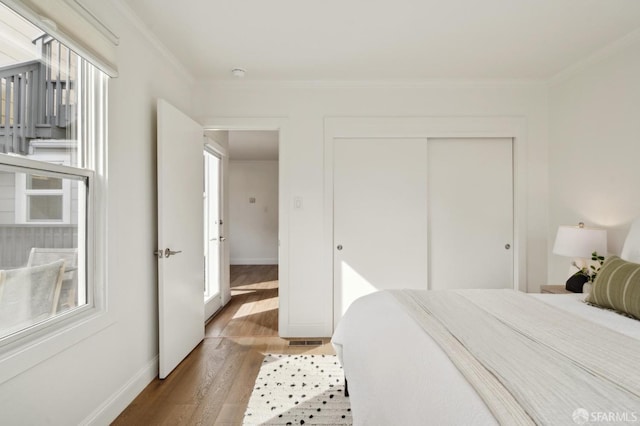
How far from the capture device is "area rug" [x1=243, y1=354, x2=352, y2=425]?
1810 mm

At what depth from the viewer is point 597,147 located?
100 inches

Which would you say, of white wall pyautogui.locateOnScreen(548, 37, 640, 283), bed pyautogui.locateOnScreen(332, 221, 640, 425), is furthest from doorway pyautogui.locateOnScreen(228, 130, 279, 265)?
bed pyautogui.locateOnScreen(332, 221, 640, 425)

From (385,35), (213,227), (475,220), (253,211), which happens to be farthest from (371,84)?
(253,211)

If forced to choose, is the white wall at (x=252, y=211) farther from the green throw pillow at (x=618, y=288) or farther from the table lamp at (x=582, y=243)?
the green throw pillow at (x=618, y=288)

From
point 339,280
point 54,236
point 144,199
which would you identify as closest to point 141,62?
point 144,199

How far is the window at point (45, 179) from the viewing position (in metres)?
1.28

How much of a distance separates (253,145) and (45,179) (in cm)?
441

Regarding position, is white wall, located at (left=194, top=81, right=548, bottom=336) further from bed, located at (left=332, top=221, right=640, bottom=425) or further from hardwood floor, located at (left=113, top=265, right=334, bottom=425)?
bed, located at (left=332, top=221, right=640, bottom=425)

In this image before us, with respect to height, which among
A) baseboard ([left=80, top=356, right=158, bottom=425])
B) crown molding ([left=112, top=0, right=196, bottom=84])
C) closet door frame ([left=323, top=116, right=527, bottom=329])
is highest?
crown molding ([left=112, top=0, right=196, bottom=84])

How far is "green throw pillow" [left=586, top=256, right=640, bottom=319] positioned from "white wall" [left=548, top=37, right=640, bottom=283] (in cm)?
86

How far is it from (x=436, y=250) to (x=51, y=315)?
2959 millimetres

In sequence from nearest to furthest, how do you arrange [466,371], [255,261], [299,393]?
[466,371]
[299,393]
[255,261]

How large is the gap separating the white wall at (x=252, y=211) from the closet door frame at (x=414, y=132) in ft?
14.2

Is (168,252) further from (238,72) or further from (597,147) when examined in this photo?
(597,147)
